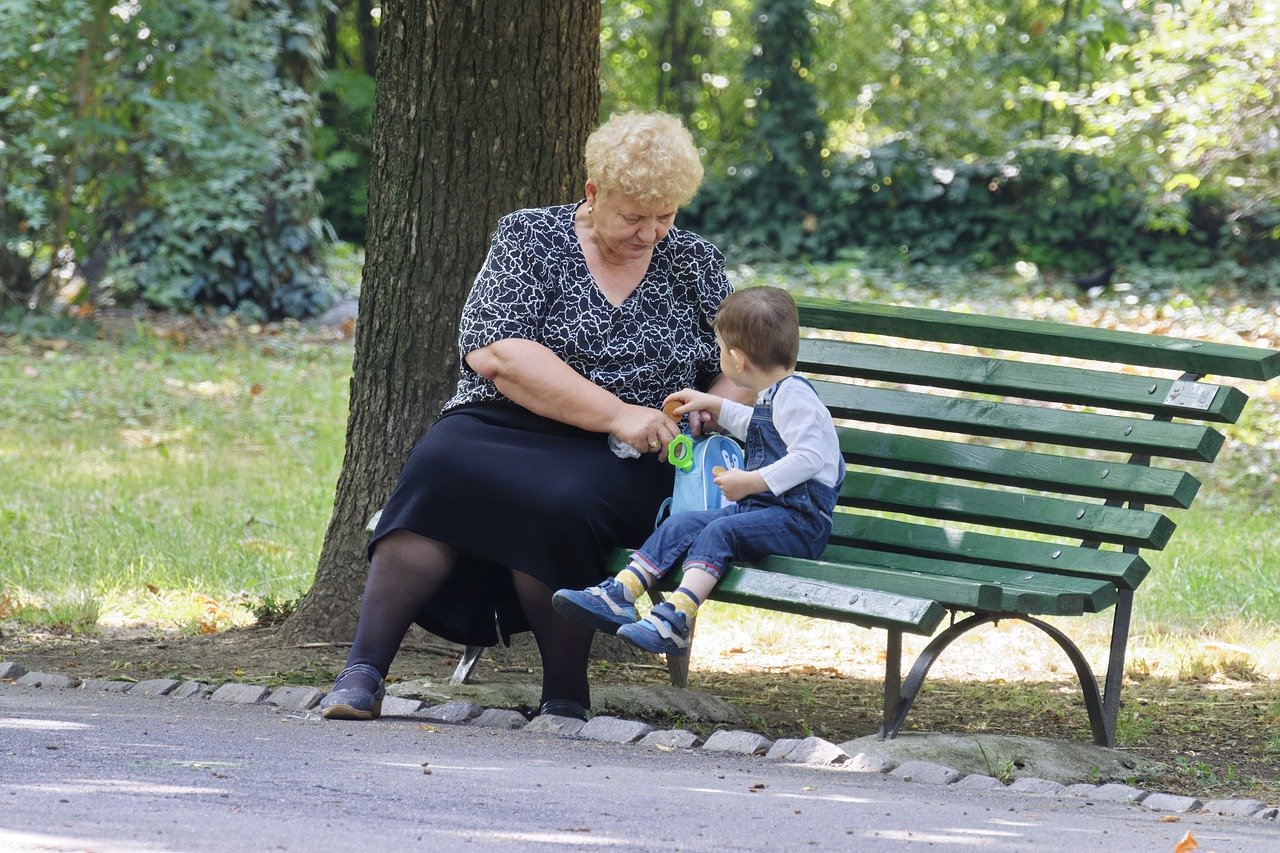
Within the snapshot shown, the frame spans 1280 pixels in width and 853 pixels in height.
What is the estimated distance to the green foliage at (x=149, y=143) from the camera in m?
10.9

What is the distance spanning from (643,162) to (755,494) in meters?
0.86

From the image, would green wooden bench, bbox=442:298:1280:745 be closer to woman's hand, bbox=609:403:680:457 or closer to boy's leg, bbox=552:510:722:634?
boy's leg, bbox=552:510:722:634

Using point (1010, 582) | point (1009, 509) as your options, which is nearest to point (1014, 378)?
point (1009, 509)

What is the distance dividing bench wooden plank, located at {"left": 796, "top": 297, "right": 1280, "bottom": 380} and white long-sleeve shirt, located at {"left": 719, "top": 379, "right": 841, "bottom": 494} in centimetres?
71

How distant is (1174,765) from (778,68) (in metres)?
15.5

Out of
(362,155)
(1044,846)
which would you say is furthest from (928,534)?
(362,155)

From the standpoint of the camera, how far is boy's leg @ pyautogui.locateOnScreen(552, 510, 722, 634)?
144 inches

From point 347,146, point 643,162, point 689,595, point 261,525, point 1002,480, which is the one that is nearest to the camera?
point 689,595

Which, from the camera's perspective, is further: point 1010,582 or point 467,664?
point 467,664

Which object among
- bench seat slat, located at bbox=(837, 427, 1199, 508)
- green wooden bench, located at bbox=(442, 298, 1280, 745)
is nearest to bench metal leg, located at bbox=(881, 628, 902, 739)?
green wooden bench, located at bbox=(442, 298, 1280, 745)

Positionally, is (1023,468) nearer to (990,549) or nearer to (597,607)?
(990,549)

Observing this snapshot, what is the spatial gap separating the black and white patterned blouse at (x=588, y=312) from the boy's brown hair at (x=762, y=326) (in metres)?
0.32

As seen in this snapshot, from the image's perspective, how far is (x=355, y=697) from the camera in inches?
149

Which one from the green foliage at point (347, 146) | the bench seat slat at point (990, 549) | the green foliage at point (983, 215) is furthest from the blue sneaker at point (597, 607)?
the green foliage at point (347, 146)
